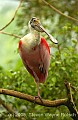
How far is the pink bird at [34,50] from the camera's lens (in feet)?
6.88

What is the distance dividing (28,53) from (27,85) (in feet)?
1.38

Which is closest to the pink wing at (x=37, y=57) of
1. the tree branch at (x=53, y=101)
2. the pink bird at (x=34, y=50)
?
the pink bird at (x=34, y=50)

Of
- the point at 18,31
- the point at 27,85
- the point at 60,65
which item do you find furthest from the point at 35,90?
the point at 18,31

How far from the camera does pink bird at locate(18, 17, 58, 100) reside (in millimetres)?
2098

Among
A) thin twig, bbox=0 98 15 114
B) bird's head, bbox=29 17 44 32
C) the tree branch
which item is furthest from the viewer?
thin twig, bbox=0 98 15 114

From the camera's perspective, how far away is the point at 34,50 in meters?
2.12

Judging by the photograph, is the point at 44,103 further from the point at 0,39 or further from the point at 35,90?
the point at 0,39

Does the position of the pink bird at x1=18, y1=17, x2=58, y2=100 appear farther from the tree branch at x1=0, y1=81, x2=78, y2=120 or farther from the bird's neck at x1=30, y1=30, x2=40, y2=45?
the tree branch at x1=0, y1=81, x2=78, y2=120

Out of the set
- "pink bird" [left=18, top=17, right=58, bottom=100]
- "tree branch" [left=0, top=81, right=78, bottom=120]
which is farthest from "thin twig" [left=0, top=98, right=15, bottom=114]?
"tree branch" [left=0, top=81, right=78, bottom=120]

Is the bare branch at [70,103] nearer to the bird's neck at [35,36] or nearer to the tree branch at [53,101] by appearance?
the tree branch at [53,101]

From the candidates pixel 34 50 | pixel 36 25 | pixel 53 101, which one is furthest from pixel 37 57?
pixel 53 101

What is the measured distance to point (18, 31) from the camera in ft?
10.0

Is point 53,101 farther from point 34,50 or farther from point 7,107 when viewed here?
point 7,107

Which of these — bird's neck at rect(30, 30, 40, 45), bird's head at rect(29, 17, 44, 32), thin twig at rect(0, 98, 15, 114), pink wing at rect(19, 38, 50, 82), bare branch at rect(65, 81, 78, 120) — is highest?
bird's head at rect(29, 17, 44, 32)
